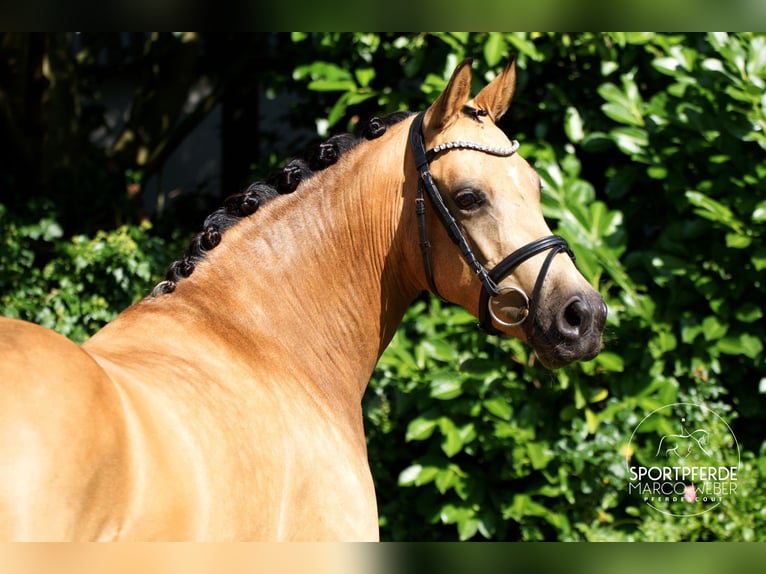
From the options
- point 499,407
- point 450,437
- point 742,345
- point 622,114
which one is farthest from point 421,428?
point 622,114

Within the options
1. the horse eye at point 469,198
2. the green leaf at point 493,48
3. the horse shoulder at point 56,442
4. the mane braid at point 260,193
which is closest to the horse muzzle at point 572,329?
the horse eye at point 469,198

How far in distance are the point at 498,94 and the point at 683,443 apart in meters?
2.74

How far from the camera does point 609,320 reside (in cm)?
446

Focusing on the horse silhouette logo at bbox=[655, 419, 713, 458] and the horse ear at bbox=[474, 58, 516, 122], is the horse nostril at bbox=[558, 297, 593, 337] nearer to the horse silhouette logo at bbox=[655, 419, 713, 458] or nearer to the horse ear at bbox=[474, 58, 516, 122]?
the horse ear at bbox=[474, 58, 516, 122]

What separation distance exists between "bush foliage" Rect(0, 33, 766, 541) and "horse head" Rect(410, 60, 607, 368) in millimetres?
1840

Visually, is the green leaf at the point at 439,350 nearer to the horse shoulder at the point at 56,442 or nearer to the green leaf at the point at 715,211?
the green leaf at the point at 715,211

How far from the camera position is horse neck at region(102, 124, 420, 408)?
8.13ft

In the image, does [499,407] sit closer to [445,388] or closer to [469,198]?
[445,388]

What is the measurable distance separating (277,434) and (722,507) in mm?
3286

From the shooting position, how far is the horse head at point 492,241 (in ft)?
7.76

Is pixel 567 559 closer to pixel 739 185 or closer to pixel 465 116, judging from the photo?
pixel 465 116

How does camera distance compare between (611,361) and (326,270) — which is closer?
(326,270)
